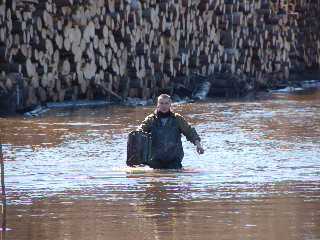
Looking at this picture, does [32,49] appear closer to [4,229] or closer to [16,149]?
[16,149]

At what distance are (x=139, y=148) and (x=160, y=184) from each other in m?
1.34

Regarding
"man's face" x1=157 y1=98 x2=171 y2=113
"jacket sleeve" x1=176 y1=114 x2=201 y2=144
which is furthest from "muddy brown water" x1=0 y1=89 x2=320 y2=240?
"man's face" x1=157 y1=98 x2=171 y2=113

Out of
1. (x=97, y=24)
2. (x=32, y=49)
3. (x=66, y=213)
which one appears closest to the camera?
(x=66, y=213)

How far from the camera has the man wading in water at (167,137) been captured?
9.36 meters

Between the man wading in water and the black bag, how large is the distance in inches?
3.2

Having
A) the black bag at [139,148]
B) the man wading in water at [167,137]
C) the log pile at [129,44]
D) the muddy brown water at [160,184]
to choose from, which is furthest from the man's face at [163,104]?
the log pile at [129,44]

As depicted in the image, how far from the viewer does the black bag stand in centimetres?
929

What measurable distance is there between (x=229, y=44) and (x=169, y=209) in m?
19.2

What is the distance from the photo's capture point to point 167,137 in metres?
9.39

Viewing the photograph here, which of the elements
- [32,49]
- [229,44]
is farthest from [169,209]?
[229,44]

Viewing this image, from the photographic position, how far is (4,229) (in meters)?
5.88

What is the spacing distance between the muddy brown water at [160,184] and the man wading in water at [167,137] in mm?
190

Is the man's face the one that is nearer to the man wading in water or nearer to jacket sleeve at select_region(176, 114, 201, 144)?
the man wading in water

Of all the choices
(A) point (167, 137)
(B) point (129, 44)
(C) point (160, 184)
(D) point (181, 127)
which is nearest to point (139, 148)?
(A) point (167, 137)
